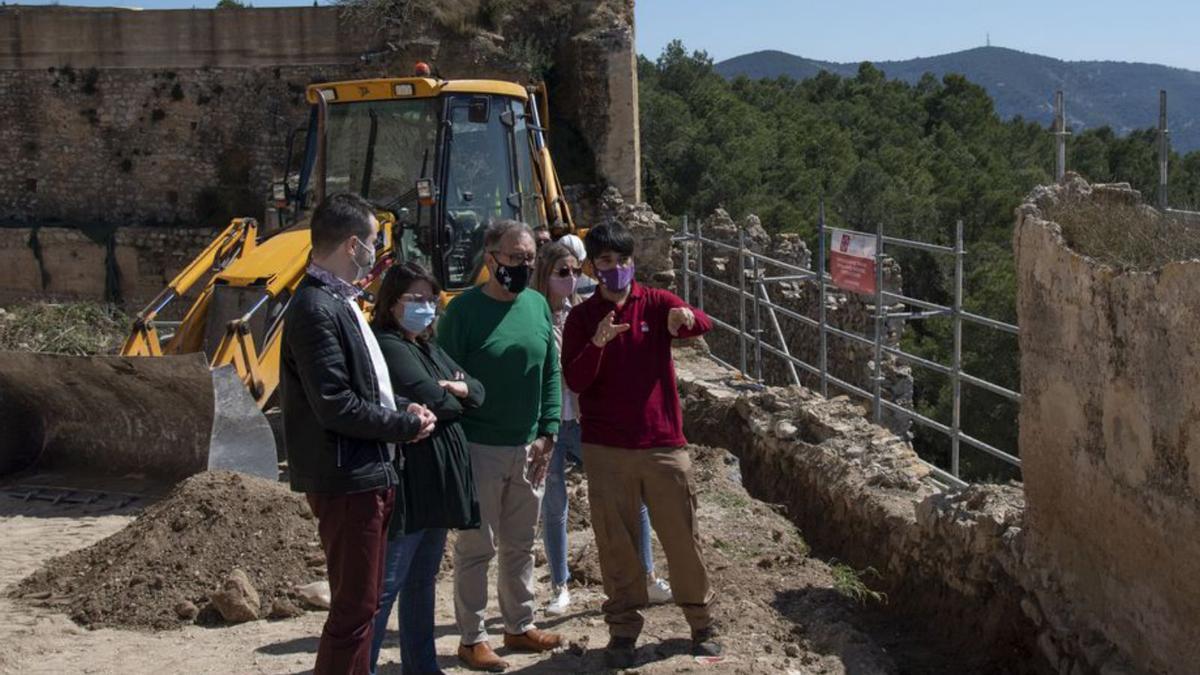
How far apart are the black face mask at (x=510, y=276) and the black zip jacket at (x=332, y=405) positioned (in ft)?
3.34

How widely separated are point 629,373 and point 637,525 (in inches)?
24.4

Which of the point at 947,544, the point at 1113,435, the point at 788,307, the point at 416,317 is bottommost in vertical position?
the point at 947,544

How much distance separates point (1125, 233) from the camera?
228 inches

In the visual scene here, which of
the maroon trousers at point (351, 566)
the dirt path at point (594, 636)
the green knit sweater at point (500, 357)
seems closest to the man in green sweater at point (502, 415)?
the green knit sweater at point (500, 357)

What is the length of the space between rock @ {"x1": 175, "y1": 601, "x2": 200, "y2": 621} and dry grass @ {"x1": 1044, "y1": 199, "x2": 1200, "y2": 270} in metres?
4.21

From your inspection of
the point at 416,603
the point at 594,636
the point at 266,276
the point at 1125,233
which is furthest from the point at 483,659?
the point at 266,276

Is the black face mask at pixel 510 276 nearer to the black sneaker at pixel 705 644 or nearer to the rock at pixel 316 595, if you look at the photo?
the black sneaker at pixel 705 644

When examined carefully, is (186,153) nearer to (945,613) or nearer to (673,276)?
(673,276)

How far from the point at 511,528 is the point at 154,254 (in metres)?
18.2

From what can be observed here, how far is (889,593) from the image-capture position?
293 inches

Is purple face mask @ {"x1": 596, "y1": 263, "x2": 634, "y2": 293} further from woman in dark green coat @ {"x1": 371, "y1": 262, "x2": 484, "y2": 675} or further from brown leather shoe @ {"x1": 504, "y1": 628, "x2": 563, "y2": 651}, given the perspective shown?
brown leather shoe @ {"x1": 504, "y1": 628, "x2": 563, "y2": 651}

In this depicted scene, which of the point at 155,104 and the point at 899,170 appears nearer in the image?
the point at 155,104

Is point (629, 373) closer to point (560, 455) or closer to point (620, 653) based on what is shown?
point (560, 455)

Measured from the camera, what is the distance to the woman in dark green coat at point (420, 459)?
16.7ft
